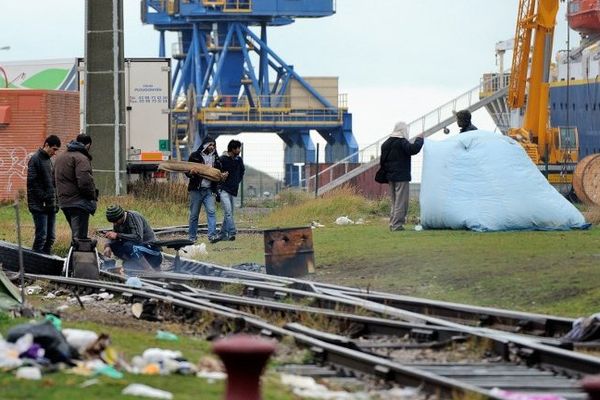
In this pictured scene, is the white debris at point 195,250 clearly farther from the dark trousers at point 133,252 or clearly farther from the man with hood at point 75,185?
the man with hood at point 75,185

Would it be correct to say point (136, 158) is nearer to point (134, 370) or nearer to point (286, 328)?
point (286, 328)

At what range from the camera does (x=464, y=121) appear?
1052 inches

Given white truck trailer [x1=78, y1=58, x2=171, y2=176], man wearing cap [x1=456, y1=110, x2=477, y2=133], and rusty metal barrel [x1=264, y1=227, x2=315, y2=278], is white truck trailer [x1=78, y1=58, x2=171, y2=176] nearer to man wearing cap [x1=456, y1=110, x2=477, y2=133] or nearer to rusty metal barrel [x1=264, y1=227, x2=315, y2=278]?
man wearing cap [x1=456, y1=110, x2=477, y2=133]

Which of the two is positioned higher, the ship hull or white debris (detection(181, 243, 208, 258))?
the ship hull

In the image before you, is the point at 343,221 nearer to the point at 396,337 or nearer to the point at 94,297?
the point at 94,297

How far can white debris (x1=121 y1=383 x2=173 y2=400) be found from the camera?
9.00m

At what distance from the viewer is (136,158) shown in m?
41.7

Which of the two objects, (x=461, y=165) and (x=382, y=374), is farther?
(x=461, y=165)

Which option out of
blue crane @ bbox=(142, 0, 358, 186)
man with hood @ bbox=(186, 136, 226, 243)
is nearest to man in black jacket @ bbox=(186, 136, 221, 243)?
man with hood @ bbox=(186, 136, 226, 243)

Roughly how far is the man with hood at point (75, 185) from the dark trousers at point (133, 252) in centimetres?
55

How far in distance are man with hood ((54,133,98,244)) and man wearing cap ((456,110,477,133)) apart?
7.61 metres

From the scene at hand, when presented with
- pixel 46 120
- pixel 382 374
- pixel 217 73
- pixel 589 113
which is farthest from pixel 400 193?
pixel 217 73

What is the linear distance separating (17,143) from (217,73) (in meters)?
60.3

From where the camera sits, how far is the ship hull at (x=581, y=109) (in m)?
67.1
